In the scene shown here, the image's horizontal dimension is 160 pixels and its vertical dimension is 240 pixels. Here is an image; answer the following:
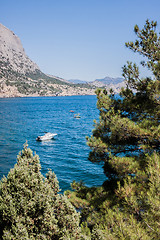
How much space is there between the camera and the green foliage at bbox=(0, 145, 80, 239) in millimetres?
4965

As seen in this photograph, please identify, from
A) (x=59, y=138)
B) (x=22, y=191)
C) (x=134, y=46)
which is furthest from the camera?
(x=59, y=138)

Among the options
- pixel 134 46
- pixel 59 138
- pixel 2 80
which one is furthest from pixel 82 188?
pixel 2 80

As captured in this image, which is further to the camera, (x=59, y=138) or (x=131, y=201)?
(x=59, y=138)

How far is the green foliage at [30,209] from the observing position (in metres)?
4.96

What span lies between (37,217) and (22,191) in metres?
0.87

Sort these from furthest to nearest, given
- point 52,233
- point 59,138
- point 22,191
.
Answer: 1. point 59,138
2. point 52,233
3. point 22,191

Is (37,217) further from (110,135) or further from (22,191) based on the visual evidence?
(110,135)

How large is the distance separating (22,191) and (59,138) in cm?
3128

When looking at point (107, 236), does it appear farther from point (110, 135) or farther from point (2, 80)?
point (2, 80)

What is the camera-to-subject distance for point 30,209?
523 cm

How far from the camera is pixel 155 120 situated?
34.6ft

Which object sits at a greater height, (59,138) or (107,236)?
(107,236)

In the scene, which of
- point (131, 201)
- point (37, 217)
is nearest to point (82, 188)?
point (131, 201)

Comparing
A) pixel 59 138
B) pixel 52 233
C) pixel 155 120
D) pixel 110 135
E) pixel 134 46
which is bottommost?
pixel 59 138
